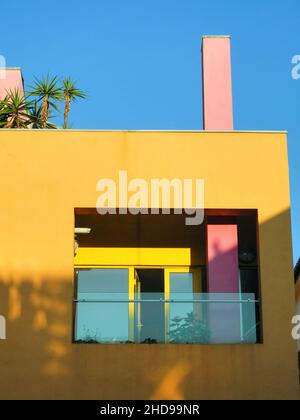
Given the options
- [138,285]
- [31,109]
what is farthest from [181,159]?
[31,109]

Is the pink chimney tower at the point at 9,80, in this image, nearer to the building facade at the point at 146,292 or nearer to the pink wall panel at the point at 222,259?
the building facade at the point at 146,292

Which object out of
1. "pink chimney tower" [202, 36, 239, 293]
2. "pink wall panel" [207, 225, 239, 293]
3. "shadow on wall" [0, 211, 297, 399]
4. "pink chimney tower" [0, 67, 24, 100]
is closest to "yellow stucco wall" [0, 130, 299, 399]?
"shadow on wall" [0, 211, 297, 399]

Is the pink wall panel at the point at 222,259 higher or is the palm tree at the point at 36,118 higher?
the palm tree at the point at 36,118

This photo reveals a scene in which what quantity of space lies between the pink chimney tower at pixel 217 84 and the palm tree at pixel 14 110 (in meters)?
5.49

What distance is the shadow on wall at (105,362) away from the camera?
13.3 m

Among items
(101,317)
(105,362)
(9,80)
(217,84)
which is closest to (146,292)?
(101,317)

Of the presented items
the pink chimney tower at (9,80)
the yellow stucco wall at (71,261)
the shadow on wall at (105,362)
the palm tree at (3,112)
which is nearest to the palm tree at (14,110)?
the palm tree at (3,112)

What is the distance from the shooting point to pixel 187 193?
46.3 ft

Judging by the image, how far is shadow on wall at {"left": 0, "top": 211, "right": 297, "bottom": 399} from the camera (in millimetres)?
13266

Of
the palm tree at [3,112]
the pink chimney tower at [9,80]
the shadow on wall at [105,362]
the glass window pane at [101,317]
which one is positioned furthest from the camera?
the pink chimney tower at [9,80]

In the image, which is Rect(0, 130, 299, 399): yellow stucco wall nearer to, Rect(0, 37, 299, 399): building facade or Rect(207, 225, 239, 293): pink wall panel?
Rect(0, 37, 299, 399): building facade

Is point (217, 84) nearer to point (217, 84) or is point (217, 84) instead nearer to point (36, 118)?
→ point (217, 84)

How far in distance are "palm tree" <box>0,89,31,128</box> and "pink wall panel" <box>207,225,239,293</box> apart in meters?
7.51
